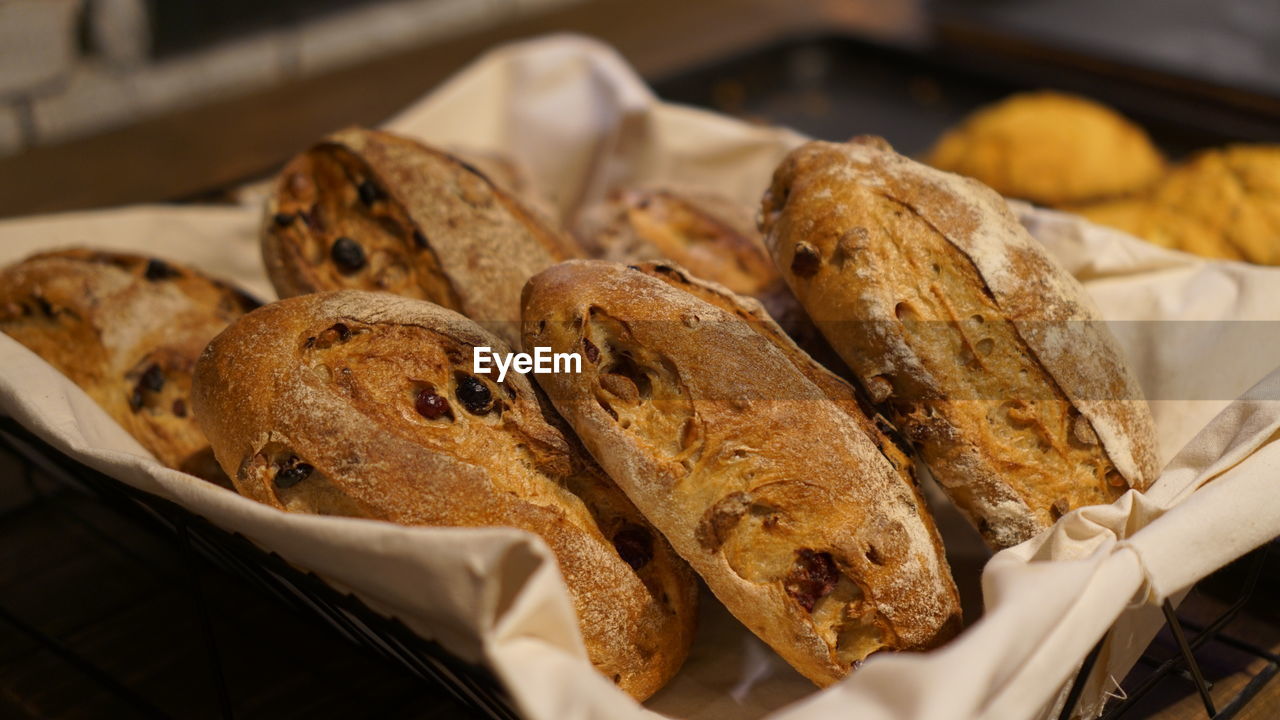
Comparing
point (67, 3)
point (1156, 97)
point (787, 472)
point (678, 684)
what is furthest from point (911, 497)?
point (67, 3)

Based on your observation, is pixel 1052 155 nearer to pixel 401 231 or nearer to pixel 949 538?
pixel 949 538

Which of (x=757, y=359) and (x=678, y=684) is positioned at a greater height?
(x=757, y=359)

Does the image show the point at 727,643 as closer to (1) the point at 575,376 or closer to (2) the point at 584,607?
(2) the point at 584,607

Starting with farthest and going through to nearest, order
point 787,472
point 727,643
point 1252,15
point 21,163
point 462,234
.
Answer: point 1252,15
point 21,163
point 462,234
point 727,643
point 787,472

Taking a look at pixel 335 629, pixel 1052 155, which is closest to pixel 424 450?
pixel 335 629

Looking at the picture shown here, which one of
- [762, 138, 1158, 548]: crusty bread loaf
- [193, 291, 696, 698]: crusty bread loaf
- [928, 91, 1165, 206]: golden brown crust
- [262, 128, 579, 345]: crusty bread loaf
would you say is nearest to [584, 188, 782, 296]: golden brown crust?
[262, 128, 579, 345]: crusty bread loaf

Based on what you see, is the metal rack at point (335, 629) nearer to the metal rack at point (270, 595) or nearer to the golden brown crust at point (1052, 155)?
the metal rack at point (270, 595)

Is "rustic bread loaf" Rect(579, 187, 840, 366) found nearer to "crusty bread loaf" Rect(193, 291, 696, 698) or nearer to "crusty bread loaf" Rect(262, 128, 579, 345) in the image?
"crusty bread loaf" Rect(262, 128, 579, 345)
